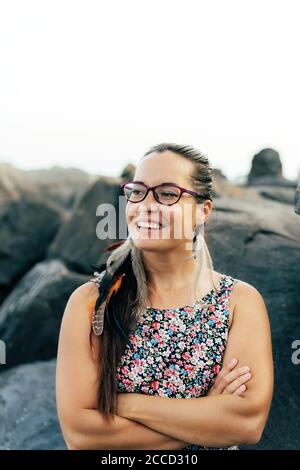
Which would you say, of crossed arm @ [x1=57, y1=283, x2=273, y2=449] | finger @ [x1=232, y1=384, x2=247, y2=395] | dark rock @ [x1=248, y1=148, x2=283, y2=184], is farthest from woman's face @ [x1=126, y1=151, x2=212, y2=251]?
dark rock @ [x1=248, y1=148, x2=283, y2=184]

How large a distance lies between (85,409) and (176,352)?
1.67 ft

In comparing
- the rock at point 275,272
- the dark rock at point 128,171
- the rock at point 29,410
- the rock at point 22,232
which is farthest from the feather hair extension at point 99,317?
the rock at point 22,232

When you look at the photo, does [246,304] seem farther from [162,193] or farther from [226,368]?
[162,193]

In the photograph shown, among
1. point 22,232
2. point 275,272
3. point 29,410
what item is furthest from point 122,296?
point 22,232

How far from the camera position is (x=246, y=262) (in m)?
5.19

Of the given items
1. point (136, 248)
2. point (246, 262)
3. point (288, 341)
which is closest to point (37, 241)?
point (246, 262)

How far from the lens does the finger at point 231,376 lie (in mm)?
3016

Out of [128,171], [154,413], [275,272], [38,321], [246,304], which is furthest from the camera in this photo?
[38,321]

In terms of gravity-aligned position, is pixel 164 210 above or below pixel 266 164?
above

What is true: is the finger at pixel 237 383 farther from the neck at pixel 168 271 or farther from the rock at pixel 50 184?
the rock at pixel 50 184

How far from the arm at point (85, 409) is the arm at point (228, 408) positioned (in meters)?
0.07

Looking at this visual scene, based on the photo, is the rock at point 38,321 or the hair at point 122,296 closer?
the hair at point 122,296

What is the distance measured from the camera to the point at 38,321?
812cm
